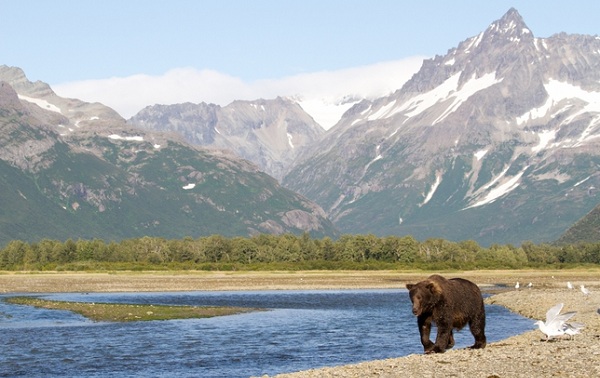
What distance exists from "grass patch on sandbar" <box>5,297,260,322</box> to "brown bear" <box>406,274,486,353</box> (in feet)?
142

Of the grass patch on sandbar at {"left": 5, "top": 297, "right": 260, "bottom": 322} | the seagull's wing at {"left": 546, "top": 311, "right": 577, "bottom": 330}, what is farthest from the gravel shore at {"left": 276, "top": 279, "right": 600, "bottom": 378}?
the grass patch on sandbar at {"left": 5, "top": 297, "right": 260, "bottom": 322}

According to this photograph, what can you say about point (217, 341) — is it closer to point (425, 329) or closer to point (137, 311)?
point (425, 329)

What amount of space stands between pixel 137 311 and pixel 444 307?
5255cm

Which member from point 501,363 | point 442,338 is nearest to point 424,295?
point 442,338

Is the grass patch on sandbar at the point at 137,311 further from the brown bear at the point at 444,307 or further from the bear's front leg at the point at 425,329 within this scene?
the brown bear at the point at 444,307

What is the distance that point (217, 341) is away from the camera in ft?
207

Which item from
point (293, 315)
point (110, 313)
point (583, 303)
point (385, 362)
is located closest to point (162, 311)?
point (110, 313)

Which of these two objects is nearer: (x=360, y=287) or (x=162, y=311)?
(x=162, y=311)

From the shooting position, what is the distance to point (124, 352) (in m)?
56.4

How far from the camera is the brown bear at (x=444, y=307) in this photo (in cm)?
3897

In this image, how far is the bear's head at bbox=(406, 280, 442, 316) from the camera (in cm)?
3859

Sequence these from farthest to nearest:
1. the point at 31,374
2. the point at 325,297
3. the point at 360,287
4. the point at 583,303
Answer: the point at 360,287 < the point at 325,297 < the point at 583,303 < the point at 31,374

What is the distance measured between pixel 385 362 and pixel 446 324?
15.6ft

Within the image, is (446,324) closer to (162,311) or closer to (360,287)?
(162,311)
